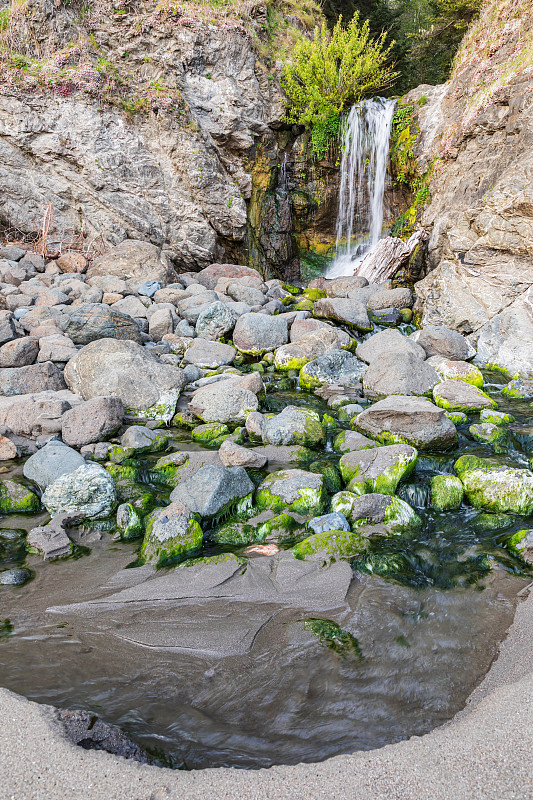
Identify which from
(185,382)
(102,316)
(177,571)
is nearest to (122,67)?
(102,316)

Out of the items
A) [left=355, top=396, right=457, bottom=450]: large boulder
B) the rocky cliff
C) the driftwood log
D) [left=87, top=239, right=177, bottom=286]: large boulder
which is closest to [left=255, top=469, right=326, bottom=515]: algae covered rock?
[left=355, top=396, right=457, bottom=450]: large boulder

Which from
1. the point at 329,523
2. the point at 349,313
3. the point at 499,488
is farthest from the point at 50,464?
the point at 349,313

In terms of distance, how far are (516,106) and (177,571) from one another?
10536 mm

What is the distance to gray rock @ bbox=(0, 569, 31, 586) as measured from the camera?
3.31m

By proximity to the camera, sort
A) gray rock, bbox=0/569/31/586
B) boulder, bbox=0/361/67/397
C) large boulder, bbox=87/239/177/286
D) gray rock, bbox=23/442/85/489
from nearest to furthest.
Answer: gray rock, bbox=0/569/31/586 < gray rock, bbox=23/442/85/489 < boulder, bbox=0/361/67/397 < large boulder, bbox=87/239/177/286

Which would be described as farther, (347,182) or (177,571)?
(347,182)

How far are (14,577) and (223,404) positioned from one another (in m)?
3.17

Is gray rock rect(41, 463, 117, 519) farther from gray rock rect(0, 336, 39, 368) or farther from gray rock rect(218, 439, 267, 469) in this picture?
gray rock rect(0, 336, 39, 368)

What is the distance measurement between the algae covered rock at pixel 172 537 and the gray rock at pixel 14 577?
2.61ft

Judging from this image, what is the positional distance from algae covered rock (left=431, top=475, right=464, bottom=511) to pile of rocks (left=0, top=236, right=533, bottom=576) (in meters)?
0.01

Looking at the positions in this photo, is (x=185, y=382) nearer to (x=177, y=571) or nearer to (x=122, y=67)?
(x=177, y=571)

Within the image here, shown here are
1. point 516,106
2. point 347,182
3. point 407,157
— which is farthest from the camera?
point 347,182

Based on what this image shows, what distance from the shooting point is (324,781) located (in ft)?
5.78

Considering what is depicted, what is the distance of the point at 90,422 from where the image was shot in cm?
531
